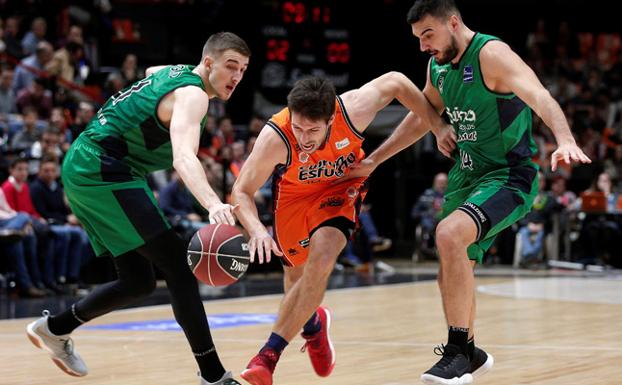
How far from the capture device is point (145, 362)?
685cm

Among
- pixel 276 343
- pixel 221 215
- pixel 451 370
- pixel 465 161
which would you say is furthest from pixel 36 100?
pixel 221 215

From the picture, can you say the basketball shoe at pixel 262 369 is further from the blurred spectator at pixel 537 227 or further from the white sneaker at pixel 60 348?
the blurred spectator at pixel 537 227

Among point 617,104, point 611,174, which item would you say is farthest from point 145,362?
point 617,104

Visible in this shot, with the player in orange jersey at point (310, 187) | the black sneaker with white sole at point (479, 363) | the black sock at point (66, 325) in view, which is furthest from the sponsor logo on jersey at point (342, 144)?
the black sock at point (66, 325)

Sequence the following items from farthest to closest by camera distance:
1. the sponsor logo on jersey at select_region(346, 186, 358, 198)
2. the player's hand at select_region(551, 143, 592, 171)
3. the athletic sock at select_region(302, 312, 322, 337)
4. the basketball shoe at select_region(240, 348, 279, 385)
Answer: the athletic sock at select_region(302, 312, 322, 337)
the sponsor logo on jersey at select_region(346, 186, 358, 198)
the basketball shoe at select_region(240, 348, 279, 385)
the player's hand at select_region(551, 143, 592, 171)

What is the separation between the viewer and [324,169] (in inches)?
228

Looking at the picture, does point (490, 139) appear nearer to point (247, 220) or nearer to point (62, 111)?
point (247, 220)

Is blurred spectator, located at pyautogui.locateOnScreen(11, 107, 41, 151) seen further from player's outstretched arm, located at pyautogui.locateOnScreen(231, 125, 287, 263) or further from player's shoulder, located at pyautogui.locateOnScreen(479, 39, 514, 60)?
player's shoulder, located at pyautogui.locateOnScreen(479, 39, 514, 60)

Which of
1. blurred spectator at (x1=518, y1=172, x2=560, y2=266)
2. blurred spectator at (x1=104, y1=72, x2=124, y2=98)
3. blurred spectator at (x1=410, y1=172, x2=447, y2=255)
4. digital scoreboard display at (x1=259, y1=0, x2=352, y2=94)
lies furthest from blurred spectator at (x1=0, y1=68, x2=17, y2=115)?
blurred spectator at (x1=518, y1=172, x2=560, y2=266)

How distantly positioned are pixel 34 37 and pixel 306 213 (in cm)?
1114

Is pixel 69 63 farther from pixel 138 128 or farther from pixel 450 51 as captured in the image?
pixel 450 51

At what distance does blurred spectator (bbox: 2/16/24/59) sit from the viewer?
15936 millimetres

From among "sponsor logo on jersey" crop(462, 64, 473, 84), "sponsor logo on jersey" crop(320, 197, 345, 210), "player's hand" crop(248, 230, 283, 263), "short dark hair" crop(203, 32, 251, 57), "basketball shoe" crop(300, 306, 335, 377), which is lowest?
"basketball shoe" crop(300, 306, 335, 377)

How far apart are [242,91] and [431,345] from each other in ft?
39.1
